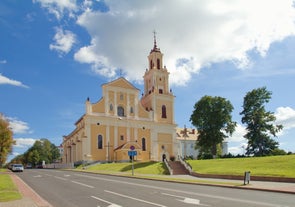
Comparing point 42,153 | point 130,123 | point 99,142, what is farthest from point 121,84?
point 42,153

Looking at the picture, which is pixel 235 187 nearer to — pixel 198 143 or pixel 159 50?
pixel 198 143

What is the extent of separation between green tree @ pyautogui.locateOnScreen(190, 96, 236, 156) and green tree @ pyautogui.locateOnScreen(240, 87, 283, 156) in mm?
4047

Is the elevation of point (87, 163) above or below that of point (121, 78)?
below

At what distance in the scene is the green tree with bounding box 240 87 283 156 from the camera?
5397 centimetres

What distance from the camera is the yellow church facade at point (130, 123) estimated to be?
6475cm

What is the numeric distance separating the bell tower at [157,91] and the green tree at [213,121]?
1276 centimetres

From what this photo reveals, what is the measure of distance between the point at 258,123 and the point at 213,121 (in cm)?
824

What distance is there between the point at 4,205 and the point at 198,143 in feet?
170

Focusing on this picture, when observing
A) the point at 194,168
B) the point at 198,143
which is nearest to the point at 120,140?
the point at 198,143

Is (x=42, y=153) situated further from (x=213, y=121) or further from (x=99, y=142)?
(x=213, y=121)

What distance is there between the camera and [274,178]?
2177cm

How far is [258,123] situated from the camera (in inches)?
2152

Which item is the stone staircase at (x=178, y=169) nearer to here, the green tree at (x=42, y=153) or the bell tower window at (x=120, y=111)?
the bell tower window at (x=120, y=111)

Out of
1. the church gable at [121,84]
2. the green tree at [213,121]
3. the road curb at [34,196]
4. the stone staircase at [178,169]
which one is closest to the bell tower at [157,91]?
the church gable at [121,84]
